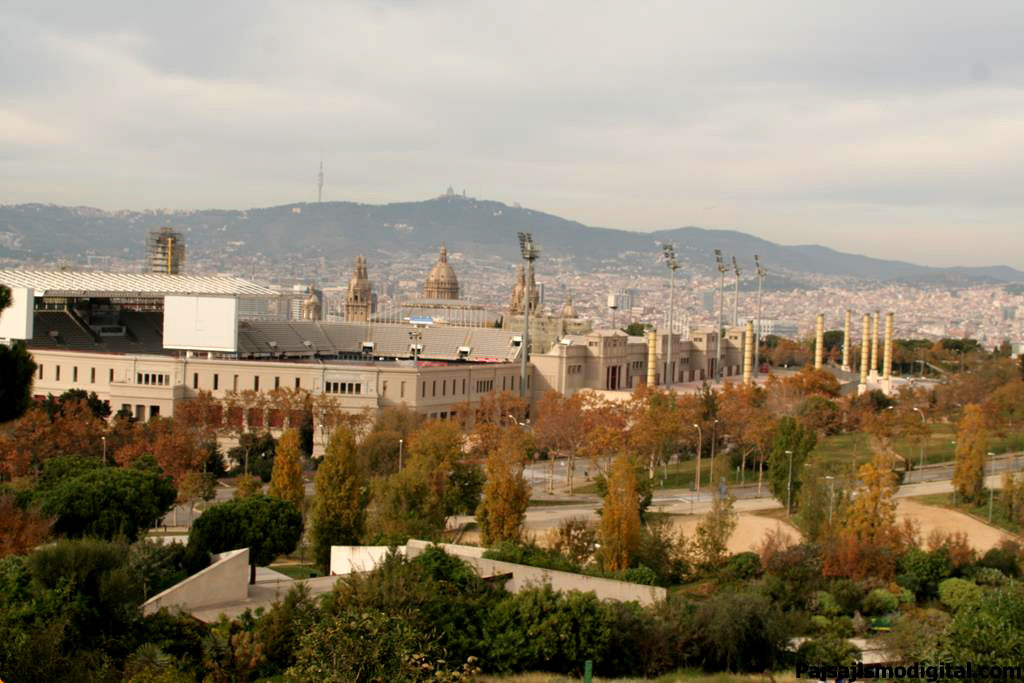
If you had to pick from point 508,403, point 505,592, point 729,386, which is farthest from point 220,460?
point 505,592

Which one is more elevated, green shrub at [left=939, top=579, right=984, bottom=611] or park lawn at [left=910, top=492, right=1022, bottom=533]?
green shrub at [left=939, top=579, right=984, bottom=611]

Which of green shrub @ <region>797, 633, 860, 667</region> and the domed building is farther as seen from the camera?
the domed building

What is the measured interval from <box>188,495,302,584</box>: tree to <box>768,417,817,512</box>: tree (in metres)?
16.8

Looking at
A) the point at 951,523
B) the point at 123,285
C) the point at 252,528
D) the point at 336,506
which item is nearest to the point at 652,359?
the point at 123,285

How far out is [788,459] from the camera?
46.2 metres

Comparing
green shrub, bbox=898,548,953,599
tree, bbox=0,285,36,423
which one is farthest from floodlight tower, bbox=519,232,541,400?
tree, bbox=0,285,36,423

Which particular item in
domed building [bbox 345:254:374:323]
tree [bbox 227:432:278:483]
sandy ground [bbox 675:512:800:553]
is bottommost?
tree [bbox 227:432:278:483]

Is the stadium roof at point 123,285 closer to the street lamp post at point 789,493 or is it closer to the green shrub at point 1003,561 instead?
the street lamp post at point 789,493

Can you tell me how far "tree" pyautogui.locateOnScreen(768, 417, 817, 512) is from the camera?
149 feet

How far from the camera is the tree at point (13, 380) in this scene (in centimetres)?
2564

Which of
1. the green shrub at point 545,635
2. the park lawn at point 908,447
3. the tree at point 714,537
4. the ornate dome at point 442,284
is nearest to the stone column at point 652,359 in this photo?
the park lawn at point 908,447

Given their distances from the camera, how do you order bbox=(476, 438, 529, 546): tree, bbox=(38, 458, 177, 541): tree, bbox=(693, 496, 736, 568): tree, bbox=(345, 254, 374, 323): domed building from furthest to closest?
bbox=(345, 254, 374, 323): domed building, bbox=(476, 438, 529, 546): tree, bbox=(693, 496, 736, 568): tree, bbox=(38, 458, 177, 541): tree

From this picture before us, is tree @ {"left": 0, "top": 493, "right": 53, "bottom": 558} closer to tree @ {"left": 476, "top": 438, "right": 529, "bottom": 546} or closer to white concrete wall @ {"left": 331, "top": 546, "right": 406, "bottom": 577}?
white concrete wall @ {"left": 331, "top": 546, "right": 406, "bottom": 577}

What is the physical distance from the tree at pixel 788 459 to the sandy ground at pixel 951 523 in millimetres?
3290
